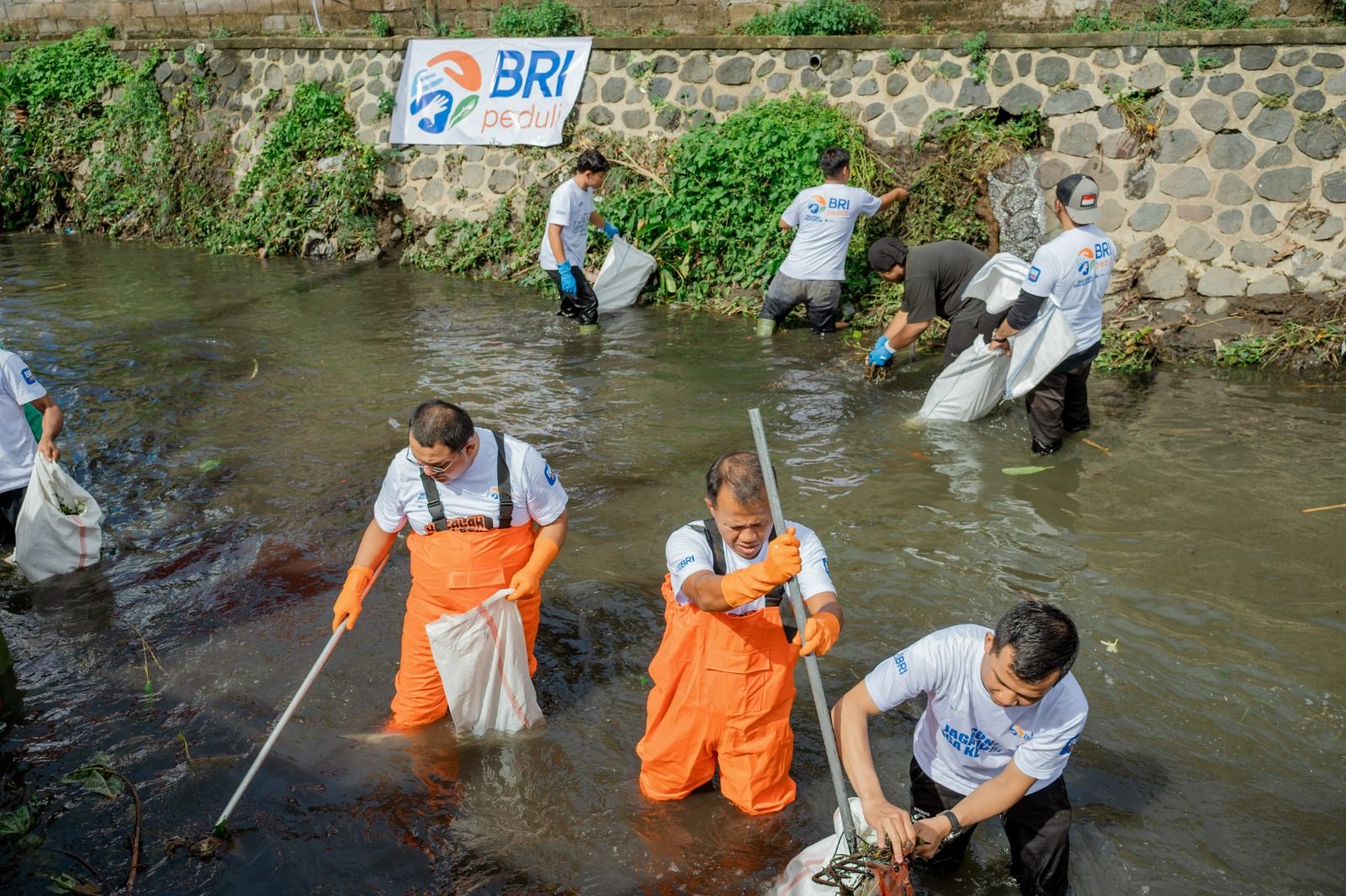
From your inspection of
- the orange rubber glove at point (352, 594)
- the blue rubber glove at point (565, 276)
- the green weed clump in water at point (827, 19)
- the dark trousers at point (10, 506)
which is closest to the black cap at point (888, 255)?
the blue rubber glove at point (565, 276)

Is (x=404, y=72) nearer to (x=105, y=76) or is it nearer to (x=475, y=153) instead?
(x=475, y=153)

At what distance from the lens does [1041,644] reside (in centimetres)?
273

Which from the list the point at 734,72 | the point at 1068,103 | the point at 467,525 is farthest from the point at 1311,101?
the point at 467,525

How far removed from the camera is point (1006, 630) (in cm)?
283

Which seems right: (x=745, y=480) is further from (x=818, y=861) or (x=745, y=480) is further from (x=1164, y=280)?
(x=1164, y=280)

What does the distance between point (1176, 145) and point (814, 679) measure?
765cm

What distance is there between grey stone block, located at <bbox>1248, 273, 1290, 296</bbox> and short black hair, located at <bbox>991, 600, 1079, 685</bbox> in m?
7.11

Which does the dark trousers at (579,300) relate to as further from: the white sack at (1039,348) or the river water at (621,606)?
the white sack at (1039,348)

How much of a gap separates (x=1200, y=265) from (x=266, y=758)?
825 cm

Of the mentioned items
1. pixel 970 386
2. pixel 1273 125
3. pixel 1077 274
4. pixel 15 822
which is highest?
pixel 1273 125

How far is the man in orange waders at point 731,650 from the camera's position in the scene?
329 centimetres

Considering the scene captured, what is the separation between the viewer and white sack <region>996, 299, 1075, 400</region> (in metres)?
6.25

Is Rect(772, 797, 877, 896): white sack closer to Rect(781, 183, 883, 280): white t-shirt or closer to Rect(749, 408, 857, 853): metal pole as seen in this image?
Rect(749, 408, 857, 853): metal pole

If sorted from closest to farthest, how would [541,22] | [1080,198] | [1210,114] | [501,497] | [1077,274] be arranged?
[501,497] → [1080,198] → [1077,274] → [1210,114] → [541,22]
